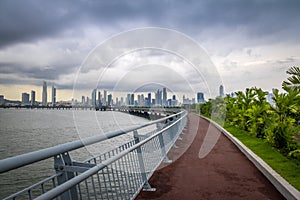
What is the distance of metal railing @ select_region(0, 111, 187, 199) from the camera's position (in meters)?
2.16

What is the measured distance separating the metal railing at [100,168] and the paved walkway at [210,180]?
352mm

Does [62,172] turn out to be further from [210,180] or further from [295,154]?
[295,154]

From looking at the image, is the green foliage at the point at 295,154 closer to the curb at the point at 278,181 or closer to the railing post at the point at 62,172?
the curb at the point at 278,181

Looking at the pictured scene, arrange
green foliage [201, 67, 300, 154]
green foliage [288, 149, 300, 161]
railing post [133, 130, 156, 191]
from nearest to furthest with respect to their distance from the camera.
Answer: railing post [133, 130, 156, 191], green foliage [288, 149, 300, 161], green foliage [201, 67, 300, 154]

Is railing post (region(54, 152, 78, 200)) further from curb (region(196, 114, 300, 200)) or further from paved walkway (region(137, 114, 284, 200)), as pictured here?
curb (region(196, 114, 300, 200))

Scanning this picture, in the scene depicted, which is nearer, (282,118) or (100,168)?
(100,168)

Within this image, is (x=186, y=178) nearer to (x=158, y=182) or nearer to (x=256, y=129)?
(x=158, y=182)

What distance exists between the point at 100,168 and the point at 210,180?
405 cm

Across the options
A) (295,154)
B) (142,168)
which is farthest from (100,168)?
(295,154)

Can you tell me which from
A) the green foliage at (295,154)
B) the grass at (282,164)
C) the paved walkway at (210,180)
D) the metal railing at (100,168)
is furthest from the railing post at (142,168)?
the green foliage at (295,154)

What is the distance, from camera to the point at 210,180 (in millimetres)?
Answer: 6379

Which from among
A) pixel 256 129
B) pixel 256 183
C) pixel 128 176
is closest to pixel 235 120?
pixel 256 129

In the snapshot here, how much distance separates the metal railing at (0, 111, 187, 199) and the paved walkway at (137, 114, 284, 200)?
0.35m

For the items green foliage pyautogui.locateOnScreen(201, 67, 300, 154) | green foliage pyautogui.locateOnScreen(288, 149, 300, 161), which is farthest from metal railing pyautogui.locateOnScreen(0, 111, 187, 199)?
green foliage pyautogui.locateOnScreen(201, 67, 300, 154)
